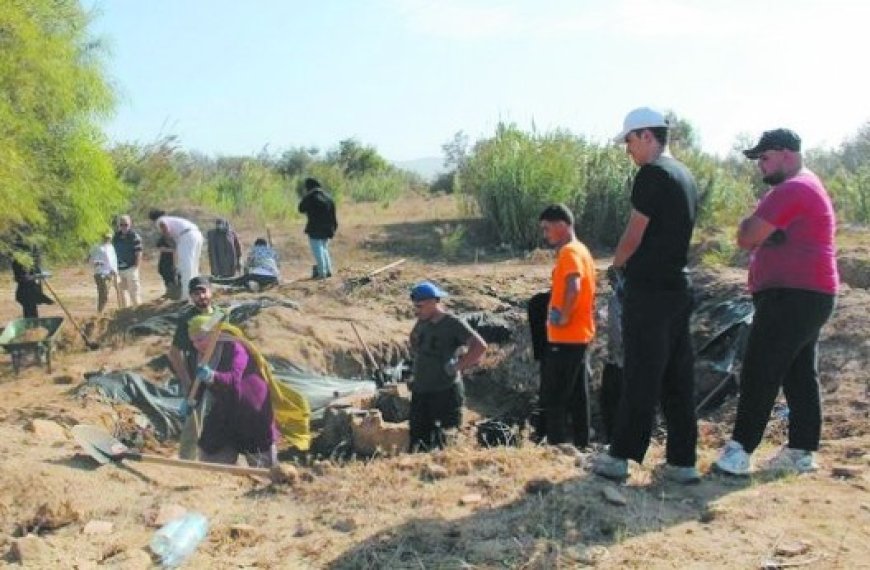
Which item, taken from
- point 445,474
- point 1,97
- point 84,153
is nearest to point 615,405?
point 445,474

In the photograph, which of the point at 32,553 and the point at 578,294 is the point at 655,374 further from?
the point at 32,553

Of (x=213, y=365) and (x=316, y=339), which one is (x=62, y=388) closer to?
(x=316, y=339)

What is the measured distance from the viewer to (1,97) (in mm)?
9852

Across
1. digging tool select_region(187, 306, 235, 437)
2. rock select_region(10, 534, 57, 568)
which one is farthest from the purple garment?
rock select_region(10, 534, 57, 568)

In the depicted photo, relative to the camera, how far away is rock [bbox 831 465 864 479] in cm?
486

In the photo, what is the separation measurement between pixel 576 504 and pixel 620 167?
15986 millimetres

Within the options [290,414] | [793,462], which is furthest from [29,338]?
[793,462]

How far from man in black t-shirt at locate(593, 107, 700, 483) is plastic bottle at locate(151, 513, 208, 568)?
79.7 inches

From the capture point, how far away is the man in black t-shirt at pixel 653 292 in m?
4.25

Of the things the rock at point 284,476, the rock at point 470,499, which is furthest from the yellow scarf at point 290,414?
the rock at point 470,499

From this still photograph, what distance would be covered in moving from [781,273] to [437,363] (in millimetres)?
2770

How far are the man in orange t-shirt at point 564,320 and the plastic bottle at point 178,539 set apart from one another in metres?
2.33

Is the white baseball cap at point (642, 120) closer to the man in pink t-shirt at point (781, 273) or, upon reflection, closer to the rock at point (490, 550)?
the man in pink t-shirt at point (781, 273)

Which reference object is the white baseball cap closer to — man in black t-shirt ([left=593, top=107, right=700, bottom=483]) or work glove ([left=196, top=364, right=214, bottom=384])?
man in black t-shirt ([left=593, top=107, right=700, bottom=483])
